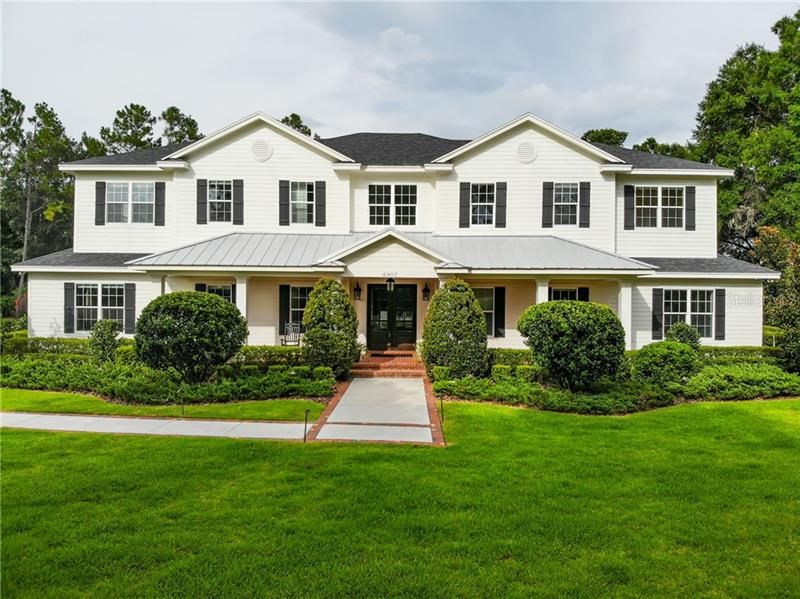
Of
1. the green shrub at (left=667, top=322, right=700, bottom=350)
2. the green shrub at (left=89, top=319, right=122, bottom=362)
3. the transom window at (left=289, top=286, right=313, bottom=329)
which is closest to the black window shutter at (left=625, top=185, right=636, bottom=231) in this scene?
the green shrub at (left=667, top=322, right=700, bottom=350)

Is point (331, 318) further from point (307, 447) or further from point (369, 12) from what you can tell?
point (369, 12)

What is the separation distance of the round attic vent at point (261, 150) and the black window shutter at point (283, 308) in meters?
5.05

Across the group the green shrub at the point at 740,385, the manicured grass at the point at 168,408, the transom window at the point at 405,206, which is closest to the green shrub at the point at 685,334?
the green shrub at the point at 740,385

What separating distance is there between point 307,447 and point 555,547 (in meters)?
4.41

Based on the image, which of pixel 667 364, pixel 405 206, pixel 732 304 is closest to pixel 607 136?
pixel 732 304

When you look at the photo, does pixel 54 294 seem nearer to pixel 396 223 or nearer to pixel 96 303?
pixel 96 303

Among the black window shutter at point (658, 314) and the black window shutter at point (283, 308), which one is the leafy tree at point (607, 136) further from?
the black window shutter at point (283, 308)

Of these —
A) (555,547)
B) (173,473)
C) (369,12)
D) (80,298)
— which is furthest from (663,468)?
(80,298)

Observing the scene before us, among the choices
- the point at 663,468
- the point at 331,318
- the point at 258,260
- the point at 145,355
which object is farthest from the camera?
the point at 258,260

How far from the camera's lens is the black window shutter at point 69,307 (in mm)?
18234

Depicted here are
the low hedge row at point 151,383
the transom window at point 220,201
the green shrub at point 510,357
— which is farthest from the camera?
the transom window at point 220,201

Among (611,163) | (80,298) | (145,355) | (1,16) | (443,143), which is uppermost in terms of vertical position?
(443,143)

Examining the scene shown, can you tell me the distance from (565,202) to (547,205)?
706mm

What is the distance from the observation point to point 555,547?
4.81 m
